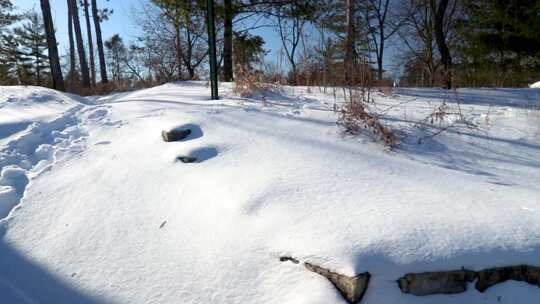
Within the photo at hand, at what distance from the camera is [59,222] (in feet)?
5.27

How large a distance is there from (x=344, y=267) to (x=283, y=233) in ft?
0.97

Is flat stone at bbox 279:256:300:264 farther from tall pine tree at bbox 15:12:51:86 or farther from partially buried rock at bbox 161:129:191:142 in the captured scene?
tall pine tree at bbox 15:12:51:86

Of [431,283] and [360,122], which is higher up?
[360,122]

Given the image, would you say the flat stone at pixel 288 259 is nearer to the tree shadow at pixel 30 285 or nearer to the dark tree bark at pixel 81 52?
the tree shadow at pixel 30 285

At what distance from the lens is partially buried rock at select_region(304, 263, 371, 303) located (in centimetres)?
106

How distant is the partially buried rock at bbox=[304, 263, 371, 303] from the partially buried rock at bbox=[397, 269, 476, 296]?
124 millimetres

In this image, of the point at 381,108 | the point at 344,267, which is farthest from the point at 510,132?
the point at 344,267

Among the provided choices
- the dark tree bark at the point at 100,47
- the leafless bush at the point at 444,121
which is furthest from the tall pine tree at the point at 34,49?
the leafless bush at the point at 444,121

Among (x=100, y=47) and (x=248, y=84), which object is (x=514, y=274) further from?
(x=100, y=47)

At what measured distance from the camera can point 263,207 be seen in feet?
4.83

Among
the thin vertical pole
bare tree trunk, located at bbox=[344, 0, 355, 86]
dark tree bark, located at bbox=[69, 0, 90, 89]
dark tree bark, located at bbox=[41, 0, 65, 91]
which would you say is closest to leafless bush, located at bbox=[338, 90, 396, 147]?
bare tree trunk, located at bbox=[344, 0, 355, 86]

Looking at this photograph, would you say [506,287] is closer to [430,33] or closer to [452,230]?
[452,230]

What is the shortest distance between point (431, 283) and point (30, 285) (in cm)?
151

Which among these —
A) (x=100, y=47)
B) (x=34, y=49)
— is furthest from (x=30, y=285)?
(x=34, y=49)
